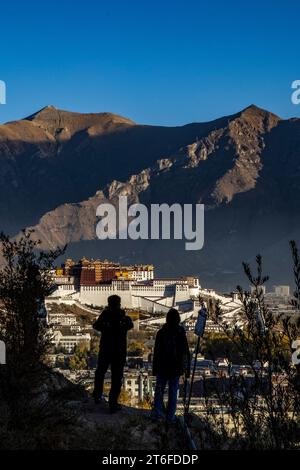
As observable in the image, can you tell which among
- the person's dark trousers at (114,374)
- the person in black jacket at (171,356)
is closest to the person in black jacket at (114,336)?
the person's dark trousers at (114,374)

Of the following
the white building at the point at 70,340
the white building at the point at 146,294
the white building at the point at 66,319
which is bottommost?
the white building at the point at 70,340

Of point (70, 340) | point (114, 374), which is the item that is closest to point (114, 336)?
point (114, 374)

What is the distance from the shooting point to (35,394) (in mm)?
10898

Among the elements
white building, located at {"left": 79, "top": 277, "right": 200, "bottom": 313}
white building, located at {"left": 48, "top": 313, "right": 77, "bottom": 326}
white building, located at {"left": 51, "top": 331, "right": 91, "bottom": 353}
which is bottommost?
white building, located at {"left": 51, "top": 331, "right": 91, "bottom": 353}

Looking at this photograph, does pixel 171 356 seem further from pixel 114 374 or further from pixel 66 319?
pixel 66 319

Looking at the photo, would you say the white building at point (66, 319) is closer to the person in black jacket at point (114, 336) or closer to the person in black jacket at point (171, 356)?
the person in black jacket at point (114, 336)

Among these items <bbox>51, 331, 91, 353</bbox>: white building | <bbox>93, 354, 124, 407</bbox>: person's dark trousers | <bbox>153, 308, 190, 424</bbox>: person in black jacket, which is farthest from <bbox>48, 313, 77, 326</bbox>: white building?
<bbox>153, 308, 190, 424</bbox>: person in black jacket

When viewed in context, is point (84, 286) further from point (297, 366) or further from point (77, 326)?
point (297, 366)

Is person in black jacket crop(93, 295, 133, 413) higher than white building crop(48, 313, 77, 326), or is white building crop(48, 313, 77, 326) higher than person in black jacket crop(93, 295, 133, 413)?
person in black jacket crop(93, 295, 133, 413)

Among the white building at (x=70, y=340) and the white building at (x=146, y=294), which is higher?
the white building at (x=146, y=294)

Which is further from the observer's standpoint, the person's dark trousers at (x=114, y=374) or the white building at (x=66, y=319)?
the white building at (x=66, y=319)

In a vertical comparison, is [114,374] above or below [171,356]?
below

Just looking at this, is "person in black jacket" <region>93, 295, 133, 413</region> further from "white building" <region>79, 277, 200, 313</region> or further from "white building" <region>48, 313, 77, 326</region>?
"white building" <region>79, 277, 200, 313</region>
